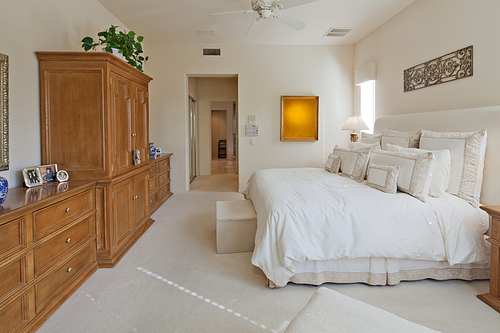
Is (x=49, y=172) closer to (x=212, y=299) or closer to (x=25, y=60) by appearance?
(x=25, y=60)

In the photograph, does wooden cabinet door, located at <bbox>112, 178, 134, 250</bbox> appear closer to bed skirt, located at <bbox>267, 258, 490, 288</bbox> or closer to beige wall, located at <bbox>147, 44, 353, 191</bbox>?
bed skirt, located at <bbox>267, 258, 490, 288</bbox>

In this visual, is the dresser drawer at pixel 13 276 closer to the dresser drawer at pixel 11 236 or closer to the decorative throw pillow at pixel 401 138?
the dresser drawer at pixel 11 236

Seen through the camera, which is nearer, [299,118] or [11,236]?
[11,236]

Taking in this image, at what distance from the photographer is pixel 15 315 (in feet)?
5.12

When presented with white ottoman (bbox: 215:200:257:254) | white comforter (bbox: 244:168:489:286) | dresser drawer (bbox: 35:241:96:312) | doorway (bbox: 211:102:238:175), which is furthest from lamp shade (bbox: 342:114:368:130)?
doorway (bbox: 211:102:238:175)

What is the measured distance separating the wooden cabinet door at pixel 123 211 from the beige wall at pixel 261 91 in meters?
2.55

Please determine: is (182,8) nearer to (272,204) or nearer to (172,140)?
(172,140)

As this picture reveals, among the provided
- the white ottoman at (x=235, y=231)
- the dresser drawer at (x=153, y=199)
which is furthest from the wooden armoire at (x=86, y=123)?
the dresser drawer at (x=153, y=199)

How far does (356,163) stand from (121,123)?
2692 mm

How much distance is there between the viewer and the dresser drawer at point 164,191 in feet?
15.6

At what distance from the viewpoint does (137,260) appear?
264cm

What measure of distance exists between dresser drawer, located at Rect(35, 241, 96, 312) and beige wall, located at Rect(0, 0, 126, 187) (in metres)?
0.80

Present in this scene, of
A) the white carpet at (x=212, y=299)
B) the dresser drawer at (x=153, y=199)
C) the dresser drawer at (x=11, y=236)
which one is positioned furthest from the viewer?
the dresser drawer at (x=153, y=199)

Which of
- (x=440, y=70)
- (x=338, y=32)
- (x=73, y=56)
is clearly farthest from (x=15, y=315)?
(x=338, y=32)
